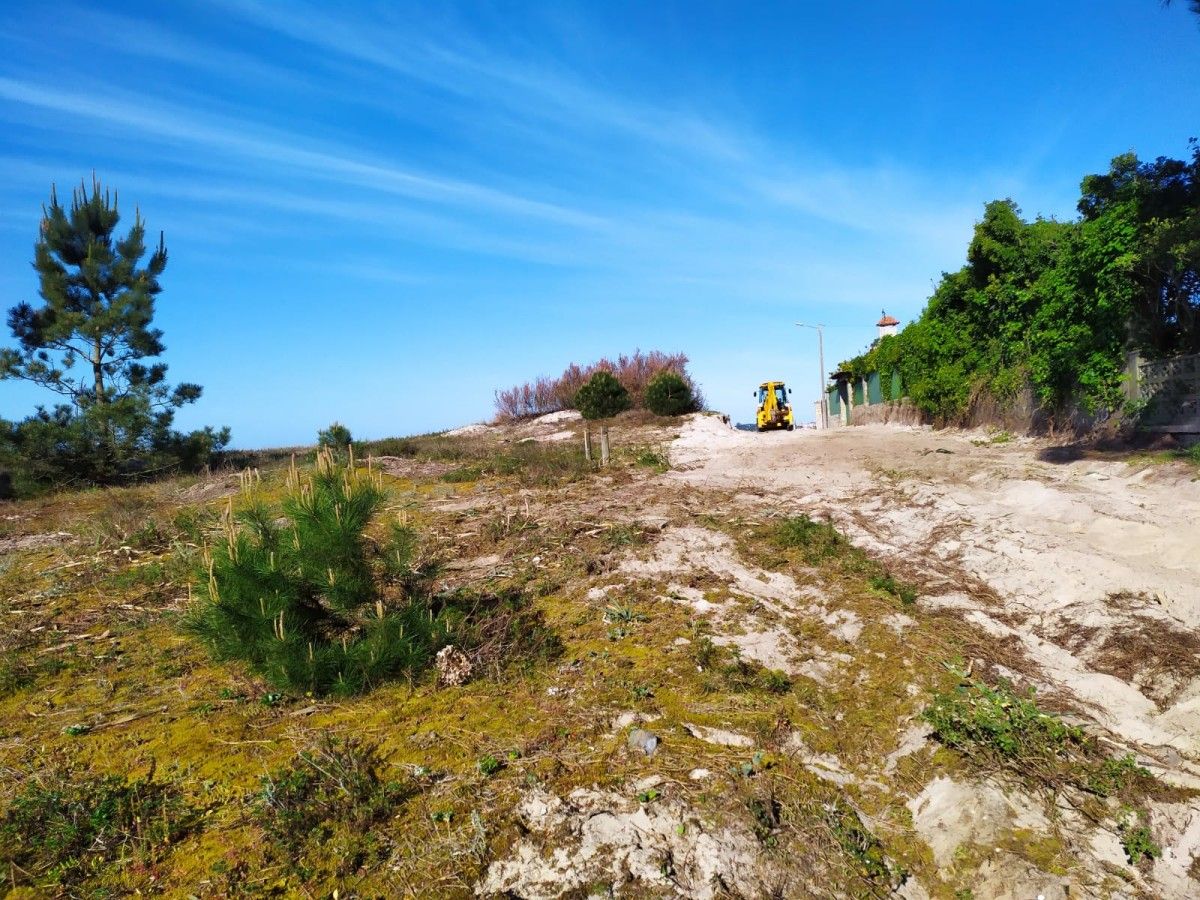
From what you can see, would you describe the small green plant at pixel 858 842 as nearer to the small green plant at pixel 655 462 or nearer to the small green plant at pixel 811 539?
the small green plant at pixel 811 539

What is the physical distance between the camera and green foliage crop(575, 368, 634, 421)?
87.5 feet

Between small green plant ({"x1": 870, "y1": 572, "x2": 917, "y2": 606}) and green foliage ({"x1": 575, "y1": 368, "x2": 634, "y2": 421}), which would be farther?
green foliage ({"x1": 575, "y1": 368, "x2": 634, "y2": 421})

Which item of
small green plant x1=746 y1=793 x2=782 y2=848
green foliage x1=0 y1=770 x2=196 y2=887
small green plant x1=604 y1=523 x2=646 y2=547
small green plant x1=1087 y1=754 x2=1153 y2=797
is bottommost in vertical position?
small green plant x1=1087 y1=754 x2=1153 y2=797

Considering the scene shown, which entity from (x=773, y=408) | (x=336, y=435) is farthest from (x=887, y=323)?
(x=336, y=435)

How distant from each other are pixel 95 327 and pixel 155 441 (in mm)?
3131

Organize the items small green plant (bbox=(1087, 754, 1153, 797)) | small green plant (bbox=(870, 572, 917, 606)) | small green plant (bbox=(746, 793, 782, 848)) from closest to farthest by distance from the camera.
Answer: small green plant (bbox=(746, 793, 782, 848))
small green plant (bbox=(1087, 754, 1153, 797))
small green plant (bbox=(870, 572, 917, 606))

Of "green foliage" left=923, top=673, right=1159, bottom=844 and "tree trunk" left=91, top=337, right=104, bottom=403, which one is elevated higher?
"tree trunk" left=91, top=337, right=104, bottom=403

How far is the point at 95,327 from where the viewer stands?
15688 mm

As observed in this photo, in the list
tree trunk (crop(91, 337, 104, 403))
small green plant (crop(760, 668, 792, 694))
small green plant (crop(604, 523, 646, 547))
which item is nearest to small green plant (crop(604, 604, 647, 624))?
small green plant (crop(760, 668, 792, 694))

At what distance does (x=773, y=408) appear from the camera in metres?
25.4

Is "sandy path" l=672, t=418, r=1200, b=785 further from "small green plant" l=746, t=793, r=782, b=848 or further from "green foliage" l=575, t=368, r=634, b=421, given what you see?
"green foliage" l=575, t=368, r=634, b=421

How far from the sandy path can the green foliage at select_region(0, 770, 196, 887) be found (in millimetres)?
4662

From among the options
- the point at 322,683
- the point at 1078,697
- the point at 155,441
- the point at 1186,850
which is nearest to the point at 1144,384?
the point at 1078,697

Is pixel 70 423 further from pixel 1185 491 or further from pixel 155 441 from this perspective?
pixel 1185 491
